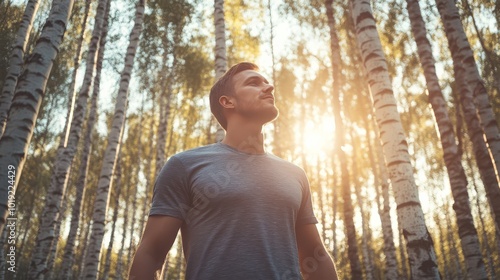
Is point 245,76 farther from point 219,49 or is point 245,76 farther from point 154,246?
point 219,49

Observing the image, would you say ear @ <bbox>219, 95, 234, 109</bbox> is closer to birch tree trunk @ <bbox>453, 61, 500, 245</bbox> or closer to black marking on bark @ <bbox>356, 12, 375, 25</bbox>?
black marking on bark @ <bbox>356, 12, 375, 25</bbox>

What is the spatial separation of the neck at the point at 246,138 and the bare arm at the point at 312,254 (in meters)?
0.52

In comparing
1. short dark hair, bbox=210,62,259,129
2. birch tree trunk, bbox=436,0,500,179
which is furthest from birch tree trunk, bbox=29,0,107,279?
birch tree trunk, bbox=436,0,500,179

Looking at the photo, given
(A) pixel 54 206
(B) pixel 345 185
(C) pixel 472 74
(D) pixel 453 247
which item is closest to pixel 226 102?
(C) pixel 472 74

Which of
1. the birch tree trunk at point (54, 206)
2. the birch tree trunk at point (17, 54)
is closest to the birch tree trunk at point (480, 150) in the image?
the birch tree trunk at point (54, 206)

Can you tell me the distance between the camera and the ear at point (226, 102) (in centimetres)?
207

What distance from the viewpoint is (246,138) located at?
1.95 m

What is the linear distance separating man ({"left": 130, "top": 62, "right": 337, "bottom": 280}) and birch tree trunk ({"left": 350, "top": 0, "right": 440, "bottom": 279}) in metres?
1.96

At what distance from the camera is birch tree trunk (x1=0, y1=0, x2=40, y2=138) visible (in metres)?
7.41

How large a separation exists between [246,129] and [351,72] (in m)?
14.8

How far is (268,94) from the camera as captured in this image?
2008 mm

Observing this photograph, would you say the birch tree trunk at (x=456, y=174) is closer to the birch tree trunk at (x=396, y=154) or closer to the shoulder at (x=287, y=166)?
the birch tree trunk at (x=396, y=154)

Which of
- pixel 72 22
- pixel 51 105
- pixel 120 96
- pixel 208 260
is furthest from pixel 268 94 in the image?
pixel 51 105

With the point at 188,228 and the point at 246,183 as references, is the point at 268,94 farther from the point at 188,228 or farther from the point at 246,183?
the point at 188,228
